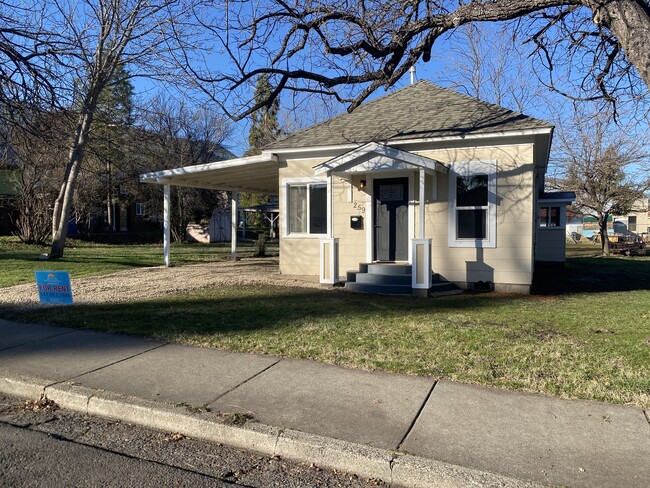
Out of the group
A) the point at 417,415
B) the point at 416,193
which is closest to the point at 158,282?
the point at 416,193

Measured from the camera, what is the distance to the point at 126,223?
40.5m

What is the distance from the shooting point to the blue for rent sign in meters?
8.58

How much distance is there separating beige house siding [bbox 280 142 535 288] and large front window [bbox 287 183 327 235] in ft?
1.02

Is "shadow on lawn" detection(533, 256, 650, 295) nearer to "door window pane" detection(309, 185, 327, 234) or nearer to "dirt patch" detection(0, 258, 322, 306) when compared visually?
"door window pane" detection(309, 185, 327, 234)

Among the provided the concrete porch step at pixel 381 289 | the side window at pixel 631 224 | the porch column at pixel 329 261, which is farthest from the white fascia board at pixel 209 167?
the side window at pixel 631 224

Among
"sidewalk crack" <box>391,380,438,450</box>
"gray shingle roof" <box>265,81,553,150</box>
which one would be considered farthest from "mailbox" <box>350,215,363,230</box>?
"sidewalk crack" <box>391,380,438,450</box>

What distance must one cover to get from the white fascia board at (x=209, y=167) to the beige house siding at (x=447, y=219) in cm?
76

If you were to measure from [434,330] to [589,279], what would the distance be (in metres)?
9.70

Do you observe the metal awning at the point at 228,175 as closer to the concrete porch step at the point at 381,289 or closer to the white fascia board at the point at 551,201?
the concrete porch step at the point at 381,289

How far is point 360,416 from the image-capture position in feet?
13.5

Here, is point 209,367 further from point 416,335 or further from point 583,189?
point 583,189

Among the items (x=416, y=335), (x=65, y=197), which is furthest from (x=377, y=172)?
A: (x=65, y=197)

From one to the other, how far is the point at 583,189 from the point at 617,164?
2084 mm

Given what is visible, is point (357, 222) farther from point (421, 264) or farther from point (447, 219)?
point (421, 264)
